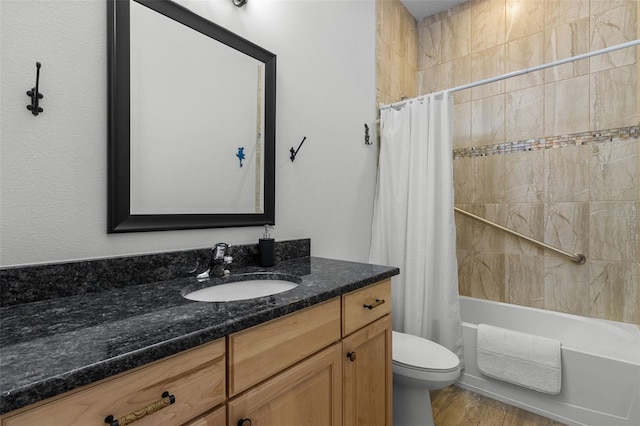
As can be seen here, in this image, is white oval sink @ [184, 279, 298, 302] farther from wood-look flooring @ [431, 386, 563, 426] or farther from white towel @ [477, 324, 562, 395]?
white towel @ [477, 324, 562, 395]

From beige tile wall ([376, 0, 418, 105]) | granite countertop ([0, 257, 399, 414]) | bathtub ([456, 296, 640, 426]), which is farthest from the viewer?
beige tile wall ([376, 0, 418, 105])

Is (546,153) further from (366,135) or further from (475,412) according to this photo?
(475,412)

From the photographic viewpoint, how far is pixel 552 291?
7.75 ft

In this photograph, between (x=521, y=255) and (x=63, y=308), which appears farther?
(x=521, y=255)

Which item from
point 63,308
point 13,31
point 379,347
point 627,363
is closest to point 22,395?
point 63,308

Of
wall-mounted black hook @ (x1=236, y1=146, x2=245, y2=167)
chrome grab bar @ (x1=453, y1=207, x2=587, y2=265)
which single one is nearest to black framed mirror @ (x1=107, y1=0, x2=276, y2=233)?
wall-mounted black hook @ (x1=236, y1=146, x2=245, y2=167)

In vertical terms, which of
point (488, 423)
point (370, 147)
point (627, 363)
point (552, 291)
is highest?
point (370, 147)

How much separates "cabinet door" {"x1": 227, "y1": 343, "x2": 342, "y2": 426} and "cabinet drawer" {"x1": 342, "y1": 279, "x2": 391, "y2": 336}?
102 mm

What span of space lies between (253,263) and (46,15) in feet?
3.51

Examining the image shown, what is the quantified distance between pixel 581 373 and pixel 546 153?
1.48m

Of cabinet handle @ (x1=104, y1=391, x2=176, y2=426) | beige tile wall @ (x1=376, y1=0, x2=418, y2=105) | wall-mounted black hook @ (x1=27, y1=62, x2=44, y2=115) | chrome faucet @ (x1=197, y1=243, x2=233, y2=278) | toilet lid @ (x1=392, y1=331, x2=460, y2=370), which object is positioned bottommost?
toilet lid @ (x1=392, y1=331, x2=460, y2=370)

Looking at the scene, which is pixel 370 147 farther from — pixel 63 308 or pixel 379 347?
pixel 63 308

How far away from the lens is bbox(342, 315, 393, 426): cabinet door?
115 centimetres

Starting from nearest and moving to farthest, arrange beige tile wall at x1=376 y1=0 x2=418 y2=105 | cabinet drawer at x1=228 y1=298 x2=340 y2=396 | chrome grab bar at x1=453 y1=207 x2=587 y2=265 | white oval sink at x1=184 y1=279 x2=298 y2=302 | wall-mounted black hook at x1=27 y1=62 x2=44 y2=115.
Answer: cabinet drawer at x1=228 y1=298 x2=340 y2=396 < wall-mounted black hook at x1=27 y1=62 x2=44 y2=115 < white oval sink at x1=184 y1=279 x2=298 y2=302 < chrome grab bar at x1=453 y1=207 x2=587 y2=265 < beige tile wall at x1=376 y1=0 x2=418 y2=105
